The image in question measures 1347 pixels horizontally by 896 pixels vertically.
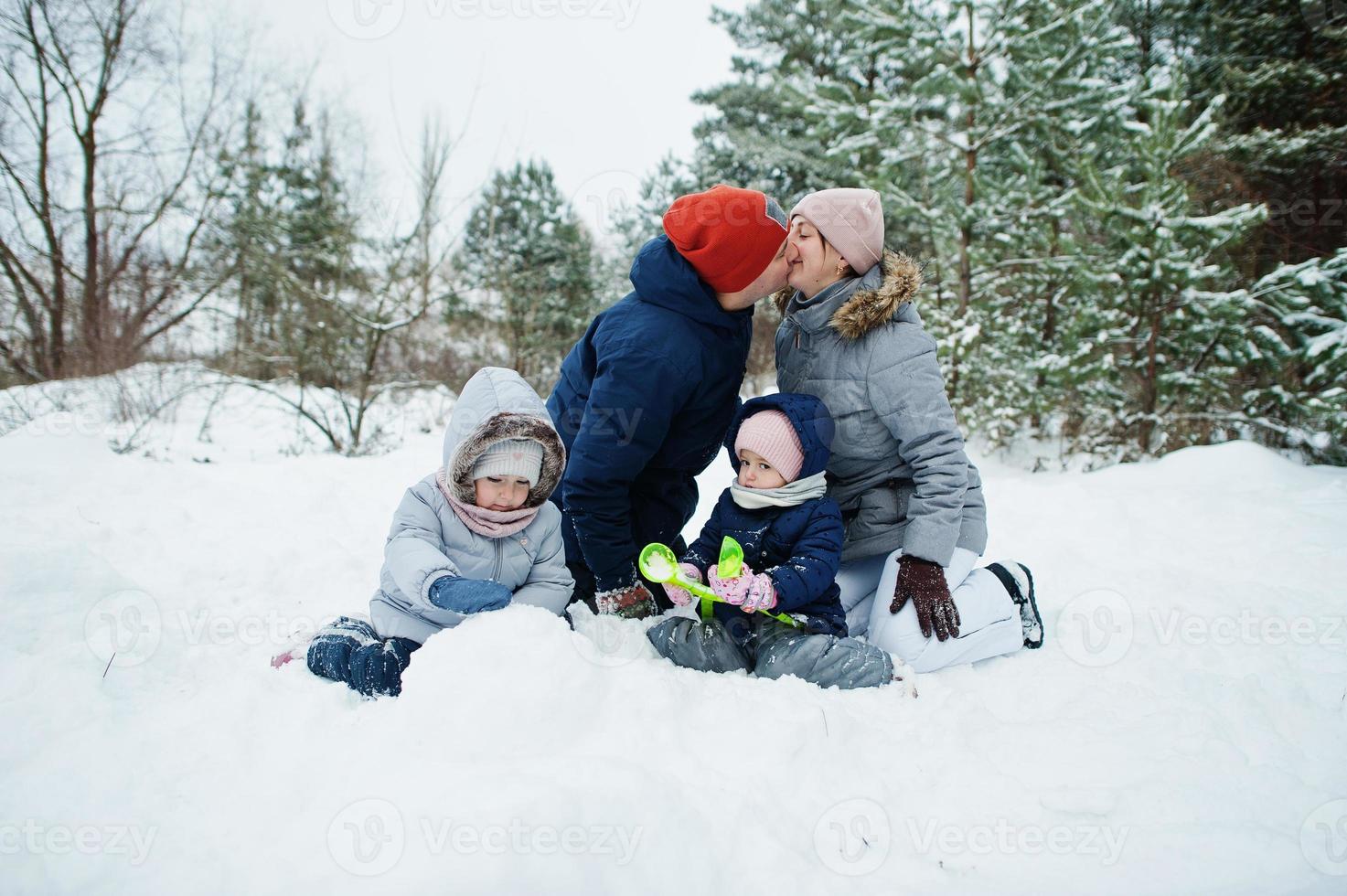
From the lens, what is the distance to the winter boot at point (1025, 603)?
7.72 feet

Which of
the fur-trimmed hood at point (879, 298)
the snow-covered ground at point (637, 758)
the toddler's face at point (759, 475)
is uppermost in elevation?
the fur-trimmed hood at point (879, 298)

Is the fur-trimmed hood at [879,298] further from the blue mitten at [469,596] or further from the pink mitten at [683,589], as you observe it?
the blue mitten at [469,596]

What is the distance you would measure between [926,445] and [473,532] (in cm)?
155

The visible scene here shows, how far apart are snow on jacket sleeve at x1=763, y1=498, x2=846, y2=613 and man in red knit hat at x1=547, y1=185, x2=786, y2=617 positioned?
530 mm

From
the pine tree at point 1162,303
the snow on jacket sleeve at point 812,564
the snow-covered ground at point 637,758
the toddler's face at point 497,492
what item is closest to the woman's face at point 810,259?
the snow on jacket sleeve at point 812,564

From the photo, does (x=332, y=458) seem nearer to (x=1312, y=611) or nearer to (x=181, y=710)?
(x=181, y=710)

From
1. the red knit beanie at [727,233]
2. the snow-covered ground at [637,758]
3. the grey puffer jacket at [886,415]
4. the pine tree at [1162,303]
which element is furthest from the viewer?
the pine tree at [1162,303]

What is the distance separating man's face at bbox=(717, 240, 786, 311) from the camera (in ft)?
7.32

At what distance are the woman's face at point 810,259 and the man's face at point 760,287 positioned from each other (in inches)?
2.7

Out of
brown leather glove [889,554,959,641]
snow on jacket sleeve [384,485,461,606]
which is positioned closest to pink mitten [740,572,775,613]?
brown leather glove [889,554,959,641]

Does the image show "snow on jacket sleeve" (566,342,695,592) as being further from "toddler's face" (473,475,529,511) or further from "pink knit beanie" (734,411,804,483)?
"pink knit beanie" (734,411,804,483)

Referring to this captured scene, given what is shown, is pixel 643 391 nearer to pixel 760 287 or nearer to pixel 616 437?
pixel 616 437

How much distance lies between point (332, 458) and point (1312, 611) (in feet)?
20.4

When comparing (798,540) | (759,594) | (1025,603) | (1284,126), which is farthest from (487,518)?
(1284,126)
